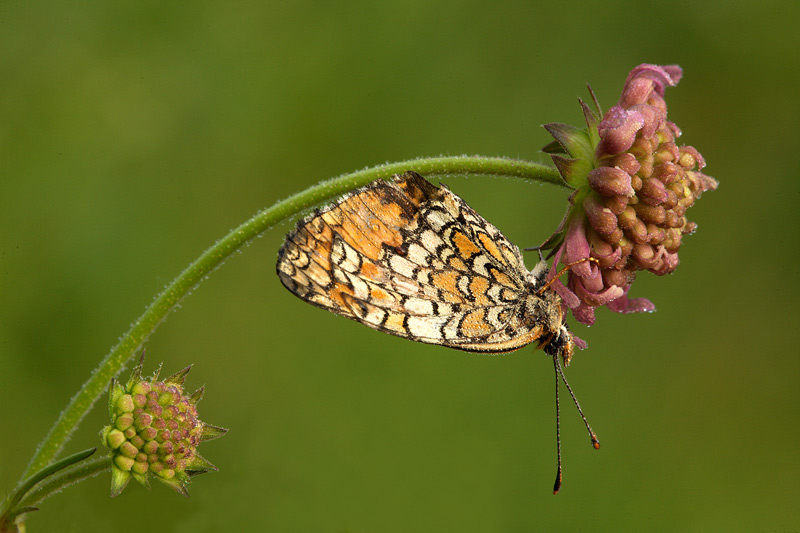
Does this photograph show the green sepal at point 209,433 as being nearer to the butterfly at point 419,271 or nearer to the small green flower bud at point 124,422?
the small green flower bud at point 124,422

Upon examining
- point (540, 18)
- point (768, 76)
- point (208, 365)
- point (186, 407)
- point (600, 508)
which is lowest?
point (208, 365)

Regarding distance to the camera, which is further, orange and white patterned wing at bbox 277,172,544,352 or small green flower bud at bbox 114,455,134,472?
small green flower bud at bbox 114,455,134,472

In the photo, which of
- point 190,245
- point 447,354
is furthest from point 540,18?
point 190,245

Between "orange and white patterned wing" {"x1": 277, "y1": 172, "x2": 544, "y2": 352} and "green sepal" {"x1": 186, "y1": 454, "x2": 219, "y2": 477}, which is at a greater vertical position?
"orange and white patterned wing" {"x1": 277, "y1": 172, "x2": 544, "y2": 352}

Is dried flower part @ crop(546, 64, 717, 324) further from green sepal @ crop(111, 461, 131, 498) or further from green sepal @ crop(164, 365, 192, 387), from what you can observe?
green sepal @ crop(111, 461, 131, 498)

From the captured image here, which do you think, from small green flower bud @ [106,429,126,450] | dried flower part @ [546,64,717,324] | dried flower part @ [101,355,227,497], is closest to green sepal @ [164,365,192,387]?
dried flower part @ [101,355,227,497]

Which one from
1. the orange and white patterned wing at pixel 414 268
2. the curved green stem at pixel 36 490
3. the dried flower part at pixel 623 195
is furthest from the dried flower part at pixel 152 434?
the dried flower part at pixel 623 195

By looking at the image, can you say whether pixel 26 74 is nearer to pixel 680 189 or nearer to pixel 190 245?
pixel 190 245
